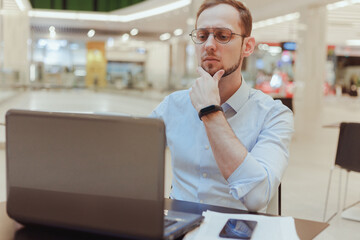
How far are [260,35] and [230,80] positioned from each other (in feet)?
77.3

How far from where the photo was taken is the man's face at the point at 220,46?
1.53 m

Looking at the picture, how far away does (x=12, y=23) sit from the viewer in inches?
567

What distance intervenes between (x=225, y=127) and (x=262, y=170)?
0.16 meters

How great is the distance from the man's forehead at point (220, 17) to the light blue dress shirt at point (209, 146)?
0.76 feet

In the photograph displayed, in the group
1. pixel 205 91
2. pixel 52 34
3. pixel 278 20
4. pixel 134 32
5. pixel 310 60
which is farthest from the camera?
pixel 134 32

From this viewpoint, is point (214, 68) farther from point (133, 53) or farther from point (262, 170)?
point (133, 53)

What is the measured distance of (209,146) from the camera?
1.56 m

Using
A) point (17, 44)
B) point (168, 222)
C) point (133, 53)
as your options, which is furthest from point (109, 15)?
point (168, 222)

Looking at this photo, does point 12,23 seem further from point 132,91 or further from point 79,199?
point 79,199

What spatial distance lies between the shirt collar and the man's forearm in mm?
220

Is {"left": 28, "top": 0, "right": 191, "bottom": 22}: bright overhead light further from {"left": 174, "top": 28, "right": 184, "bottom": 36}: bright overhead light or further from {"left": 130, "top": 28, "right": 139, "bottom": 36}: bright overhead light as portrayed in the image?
{"left": 174, "top": 28, "right": 184, "bottom": 36}: bright overhead light

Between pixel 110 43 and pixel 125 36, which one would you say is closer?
pixel 125 36

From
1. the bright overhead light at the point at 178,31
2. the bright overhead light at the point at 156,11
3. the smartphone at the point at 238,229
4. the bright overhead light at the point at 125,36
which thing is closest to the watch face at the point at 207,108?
the smartphone at the point at 238,229

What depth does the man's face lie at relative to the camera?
153cm
